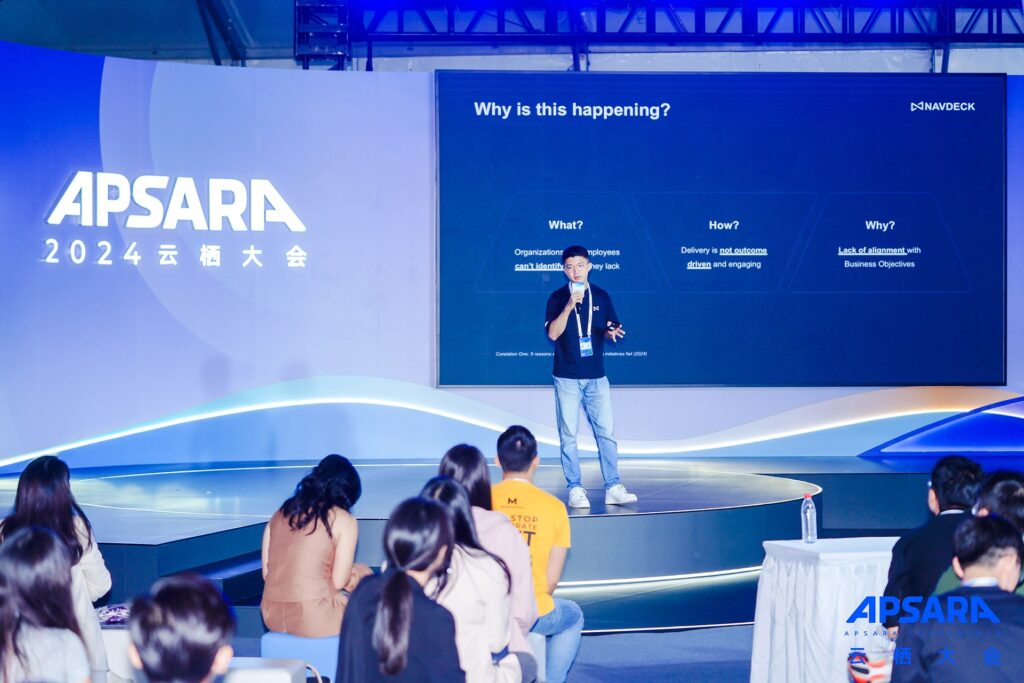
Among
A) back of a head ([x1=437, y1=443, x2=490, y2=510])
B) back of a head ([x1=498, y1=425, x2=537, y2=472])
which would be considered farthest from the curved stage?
back of a head ([x1=437, y1=443, x2=490, y2=510])

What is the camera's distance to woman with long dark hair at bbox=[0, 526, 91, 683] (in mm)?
1977

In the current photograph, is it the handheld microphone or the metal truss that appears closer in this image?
the handheld microphone

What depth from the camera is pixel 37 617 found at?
2.01 meters

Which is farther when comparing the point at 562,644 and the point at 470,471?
the point at 562,644

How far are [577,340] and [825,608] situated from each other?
7.03 ft

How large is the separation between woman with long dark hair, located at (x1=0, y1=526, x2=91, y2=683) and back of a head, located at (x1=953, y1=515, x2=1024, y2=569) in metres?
1.70

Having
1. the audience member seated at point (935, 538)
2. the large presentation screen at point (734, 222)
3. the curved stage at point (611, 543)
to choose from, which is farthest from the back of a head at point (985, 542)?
the large presentation screen at point (734, 222)

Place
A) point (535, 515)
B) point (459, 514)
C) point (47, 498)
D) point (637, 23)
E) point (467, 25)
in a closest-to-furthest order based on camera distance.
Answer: point (459, 514) → point (47, 498) → point (535, 515) → point (467, 25) → point (637, 23)

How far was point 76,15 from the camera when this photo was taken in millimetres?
8727

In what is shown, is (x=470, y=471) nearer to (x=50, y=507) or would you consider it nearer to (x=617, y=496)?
(x=50, y=507)

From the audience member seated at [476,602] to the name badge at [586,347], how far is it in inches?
109

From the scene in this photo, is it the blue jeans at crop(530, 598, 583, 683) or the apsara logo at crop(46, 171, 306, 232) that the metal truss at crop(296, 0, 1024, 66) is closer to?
the apsara logo at crop(46, 171, 306, 232)

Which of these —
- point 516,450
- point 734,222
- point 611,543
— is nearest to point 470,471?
point 516,450

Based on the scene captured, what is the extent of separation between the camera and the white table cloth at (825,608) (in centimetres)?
332
